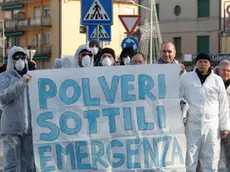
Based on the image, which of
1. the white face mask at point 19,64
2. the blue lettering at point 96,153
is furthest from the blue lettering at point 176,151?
the white face mask at point 19,64

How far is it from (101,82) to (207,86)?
152 cm

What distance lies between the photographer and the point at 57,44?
60.5 meters

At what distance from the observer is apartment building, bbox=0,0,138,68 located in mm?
60500

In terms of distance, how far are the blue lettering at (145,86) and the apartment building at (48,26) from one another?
167ft

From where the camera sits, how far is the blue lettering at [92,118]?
7.62 meters

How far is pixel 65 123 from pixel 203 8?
50209mm

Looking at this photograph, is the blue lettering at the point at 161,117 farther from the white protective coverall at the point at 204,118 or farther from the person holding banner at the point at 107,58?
the person holding banner at the point at 107,58

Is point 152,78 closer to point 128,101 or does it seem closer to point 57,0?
point 128,101

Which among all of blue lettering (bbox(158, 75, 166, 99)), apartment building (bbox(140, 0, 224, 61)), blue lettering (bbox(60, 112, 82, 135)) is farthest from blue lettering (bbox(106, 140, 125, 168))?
apartment building (bbox(140, 0, 224, 61))

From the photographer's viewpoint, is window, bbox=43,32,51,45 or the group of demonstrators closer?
the group of demonstrators

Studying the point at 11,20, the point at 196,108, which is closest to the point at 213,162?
the point at 196,108

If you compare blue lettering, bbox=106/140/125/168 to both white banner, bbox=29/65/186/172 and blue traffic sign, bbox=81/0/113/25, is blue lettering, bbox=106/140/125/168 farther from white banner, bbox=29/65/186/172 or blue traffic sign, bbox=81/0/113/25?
blue traffic sign, bbox=81/0/113/25

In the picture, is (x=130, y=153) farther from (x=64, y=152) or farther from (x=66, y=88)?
(x=66, y=88)

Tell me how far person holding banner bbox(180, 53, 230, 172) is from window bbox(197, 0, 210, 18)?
48.7 meters
